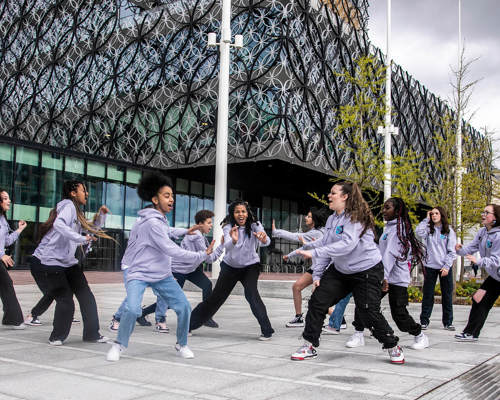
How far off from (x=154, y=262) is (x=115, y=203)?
26.7 m

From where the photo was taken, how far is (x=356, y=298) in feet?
20.4

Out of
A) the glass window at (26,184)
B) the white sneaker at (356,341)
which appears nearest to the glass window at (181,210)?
the glass window at (26,184)

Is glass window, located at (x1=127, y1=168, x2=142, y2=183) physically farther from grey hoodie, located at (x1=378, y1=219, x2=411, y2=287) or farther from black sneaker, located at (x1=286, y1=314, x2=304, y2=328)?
→ grey hoodie, located at (x1=378, y1=219, x2=411, y2=287)

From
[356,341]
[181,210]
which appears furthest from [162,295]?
[181,210]

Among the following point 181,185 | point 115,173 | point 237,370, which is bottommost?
point 237,370

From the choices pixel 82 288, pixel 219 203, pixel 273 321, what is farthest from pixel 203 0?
pixel 82 288

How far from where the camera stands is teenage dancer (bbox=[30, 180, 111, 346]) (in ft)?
22.5

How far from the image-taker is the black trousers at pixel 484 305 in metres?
7.73

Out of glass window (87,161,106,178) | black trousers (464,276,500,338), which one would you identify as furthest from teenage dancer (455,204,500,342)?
glass window (87,161,106,178)

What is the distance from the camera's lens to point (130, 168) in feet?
106

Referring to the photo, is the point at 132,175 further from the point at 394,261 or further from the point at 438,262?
the point at 394,261

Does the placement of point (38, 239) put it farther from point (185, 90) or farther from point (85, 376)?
point (185, 90)

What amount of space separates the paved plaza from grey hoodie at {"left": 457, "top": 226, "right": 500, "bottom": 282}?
1010mm

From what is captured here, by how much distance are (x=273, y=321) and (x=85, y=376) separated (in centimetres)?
544
